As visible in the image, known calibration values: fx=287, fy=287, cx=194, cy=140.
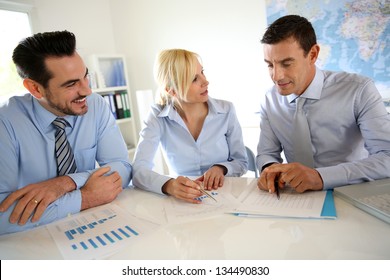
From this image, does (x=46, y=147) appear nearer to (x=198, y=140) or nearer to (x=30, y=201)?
(x=30, y=201)

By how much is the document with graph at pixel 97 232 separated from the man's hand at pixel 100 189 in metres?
0.04

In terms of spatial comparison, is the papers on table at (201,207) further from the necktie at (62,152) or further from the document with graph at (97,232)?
the necktie at (62,152)

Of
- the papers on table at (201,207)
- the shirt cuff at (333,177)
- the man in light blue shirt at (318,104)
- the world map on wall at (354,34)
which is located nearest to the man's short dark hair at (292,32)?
the man in light blue shirt at (318,104)

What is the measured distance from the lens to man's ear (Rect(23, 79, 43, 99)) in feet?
4.30

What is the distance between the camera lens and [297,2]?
2705 mm

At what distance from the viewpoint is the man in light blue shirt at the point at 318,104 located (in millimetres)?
1341

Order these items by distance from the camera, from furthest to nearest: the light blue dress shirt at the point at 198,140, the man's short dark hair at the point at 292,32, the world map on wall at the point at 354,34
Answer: the world map on wall at the point at 354,34 → the light blue dress shirt at the point at 198,140 → the man's short dark hair at the point at 292,32

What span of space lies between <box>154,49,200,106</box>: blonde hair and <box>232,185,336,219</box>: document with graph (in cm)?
79

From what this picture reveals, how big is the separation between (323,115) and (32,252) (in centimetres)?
135

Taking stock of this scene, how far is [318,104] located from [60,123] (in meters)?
1.25

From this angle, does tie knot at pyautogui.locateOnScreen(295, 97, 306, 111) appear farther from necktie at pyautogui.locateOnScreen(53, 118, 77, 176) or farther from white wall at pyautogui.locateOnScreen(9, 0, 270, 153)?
white wall at pyautogui.locateOnScreen(9, 0, 270, 153)

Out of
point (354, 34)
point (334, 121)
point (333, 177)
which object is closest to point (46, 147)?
point (333, 177)
